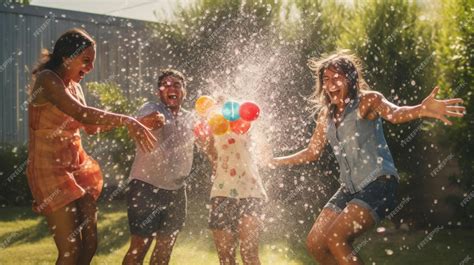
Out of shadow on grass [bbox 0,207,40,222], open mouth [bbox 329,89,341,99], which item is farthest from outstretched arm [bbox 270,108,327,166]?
shadow on grass [bbox 0,207,40,222]

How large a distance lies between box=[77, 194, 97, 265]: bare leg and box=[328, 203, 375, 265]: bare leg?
1641mm

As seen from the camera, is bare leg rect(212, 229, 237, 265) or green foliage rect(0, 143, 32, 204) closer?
bare leg rect(212, 229, 237, 265)

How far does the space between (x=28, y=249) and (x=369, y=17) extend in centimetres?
564

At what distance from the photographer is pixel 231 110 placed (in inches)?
219

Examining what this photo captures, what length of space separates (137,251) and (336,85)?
2.02 metres

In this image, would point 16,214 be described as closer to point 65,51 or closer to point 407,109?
point 65,51

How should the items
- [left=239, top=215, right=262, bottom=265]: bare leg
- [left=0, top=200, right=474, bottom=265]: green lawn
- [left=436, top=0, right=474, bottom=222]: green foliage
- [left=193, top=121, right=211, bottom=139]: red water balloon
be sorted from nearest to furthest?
[left=239, top=215, right=262, bottom=265]: bare leg, [left=193, top=121, right=211, bottom=139]: red water balloon, [left=0, top=200, right=474, bottom=265]: green lawn, [left=436, top=0, right=474, bottom=222]: green foliage

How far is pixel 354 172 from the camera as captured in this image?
14.6ft

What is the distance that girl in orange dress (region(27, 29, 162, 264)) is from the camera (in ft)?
13.3

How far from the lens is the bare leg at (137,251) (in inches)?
195

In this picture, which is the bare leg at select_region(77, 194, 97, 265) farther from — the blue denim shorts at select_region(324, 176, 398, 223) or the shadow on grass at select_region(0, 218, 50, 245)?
the shadow on grass at select_region(0, 218, 50, 245)

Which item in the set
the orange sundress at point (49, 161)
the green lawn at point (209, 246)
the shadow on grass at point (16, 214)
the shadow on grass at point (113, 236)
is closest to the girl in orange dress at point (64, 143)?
the orange sundress at point (49, 161)

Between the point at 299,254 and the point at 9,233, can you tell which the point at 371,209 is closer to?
the point at 299,254

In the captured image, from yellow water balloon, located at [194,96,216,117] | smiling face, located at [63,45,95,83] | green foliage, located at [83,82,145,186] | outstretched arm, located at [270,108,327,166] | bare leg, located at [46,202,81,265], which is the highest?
Result: smiling face, located at [63,45,95,83]
